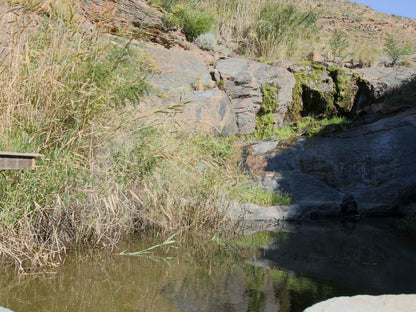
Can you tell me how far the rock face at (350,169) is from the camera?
301 inches

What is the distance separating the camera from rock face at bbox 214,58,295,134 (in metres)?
10.4

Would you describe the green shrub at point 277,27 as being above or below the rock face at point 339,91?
above

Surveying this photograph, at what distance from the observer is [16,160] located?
2914 millimetres

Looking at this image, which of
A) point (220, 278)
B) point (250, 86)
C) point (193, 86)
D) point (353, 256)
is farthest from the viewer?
point (250, 86)

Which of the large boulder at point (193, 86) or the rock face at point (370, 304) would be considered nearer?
the rock face at point (370, 304)

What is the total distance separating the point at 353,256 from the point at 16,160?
3.52m

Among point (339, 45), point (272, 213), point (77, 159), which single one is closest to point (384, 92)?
point (339, 45)

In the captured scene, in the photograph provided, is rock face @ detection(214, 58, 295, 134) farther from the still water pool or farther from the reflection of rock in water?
the still water pool

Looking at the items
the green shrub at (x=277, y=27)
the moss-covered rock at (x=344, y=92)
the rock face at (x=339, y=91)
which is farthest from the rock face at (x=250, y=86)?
the green shrub at (x=277, y=27)

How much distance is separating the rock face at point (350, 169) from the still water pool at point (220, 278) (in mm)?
2383

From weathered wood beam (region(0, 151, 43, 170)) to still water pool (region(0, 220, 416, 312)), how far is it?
3.04 ft

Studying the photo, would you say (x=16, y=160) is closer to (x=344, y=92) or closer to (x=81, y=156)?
(x=81, y=156)

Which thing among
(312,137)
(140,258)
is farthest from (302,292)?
(312,137)

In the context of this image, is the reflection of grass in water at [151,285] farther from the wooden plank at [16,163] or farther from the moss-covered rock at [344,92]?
the moss-covered rock at [344,92]
